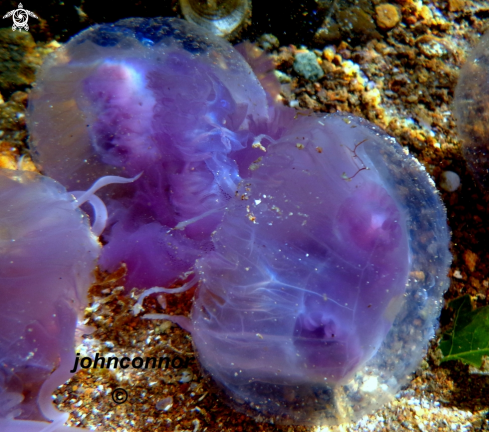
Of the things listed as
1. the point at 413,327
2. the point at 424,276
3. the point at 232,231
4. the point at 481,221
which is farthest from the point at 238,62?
the point at 481,221

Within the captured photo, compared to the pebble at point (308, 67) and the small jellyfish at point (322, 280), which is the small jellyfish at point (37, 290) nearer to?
the small jellyfish at point (322, 280)

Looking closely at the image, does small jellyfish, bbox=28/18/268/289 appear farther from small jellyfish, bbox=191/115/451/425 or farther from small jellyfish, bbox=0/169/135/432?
small jellyfish, bbox=191/115/451/425

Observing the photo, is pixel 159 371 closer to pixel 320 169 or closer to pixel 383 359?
pixel 383 359

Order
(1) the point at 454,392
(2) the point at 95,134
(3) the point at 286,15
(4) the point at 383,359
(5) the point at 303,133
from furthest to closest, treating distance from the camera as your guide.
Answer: (3) the point at 286,15
(1) the point at 454,392
(2) the point at 95,134
(5) the point at 303,133
(4) the point at 383,359

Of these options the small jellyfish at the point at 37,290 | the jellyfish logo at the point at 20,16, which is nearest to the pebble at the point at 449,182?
the small jellyfish at the point at 37,290
